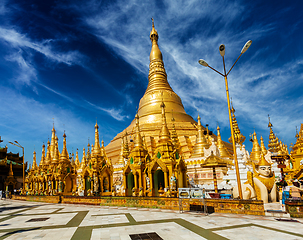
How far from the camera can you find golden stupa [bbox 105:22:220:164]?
3688cm

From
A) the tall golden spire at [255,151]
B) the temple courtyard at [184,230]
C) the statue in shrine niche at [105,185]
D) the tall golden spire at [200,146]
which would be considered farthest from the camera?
the tall golden spire at [255,151]

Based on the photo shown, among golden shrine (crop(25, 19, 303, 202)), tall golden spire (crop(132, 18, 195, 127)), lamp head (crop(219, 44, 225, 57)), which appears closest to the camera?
lamp head (crop(219, 44, 225, 57))

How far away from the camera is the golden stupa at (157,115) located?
36875 mm

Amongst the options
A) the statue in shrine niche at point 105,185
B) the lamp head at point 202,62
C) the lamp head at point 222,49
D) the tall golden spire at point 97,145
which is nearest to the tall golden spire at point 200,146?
the statue in shrine niche at point 105,185

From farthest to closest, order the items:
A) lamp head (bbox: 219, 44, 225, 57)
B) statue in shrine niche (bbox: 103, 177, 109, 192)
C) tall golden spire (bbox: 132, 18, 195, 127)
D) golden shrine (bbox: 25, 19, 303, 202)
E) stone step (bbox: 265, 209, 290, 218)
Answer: tall golden spire (bbox: 132, 18, 195, 127), statue in shrine niche (bbox: 103, 177, 109, 192), golden shrine (bbox: 25, 19, 303, 202), lamp head (bbox: 219, 44, 225, 57), stone step (bbox: 265, 209, 290, 218)

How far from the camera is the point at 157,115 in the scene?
42750 millimetres

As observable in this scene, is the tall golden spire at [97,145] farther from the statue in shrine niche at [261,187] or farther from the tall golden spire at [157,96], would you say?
the tall golden spire at [157,96]

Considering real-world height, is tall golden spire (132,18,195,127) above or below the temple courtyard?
above

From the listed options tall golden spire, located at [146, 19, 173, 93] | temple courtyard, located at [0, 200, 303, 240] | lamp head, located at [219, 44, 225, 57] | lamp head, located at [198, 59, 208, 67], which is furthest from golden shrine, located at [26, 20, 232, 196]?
lamp head, located at [219, 44, 225, 57]

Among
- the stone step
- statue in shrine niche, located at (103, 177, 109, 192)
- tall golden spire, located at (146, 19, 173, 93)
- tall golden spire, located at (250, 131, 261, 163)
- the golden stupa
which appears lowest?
the stone step

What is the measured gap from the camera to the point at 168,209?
1234cm

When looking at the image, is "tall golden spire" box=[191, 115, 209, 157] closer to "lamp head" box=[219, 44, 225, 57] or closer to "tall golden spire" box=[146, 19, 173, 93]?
"tall golden spire" box=[146, 19, 173, 93]

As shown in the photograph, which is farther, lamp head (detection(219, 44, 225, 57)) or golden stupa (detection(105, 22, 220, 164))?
golden stupa (detection(105, 22, 220, 164))

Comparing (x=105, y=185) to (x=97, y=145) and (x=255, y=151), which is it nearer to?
(x=97, y=145)
